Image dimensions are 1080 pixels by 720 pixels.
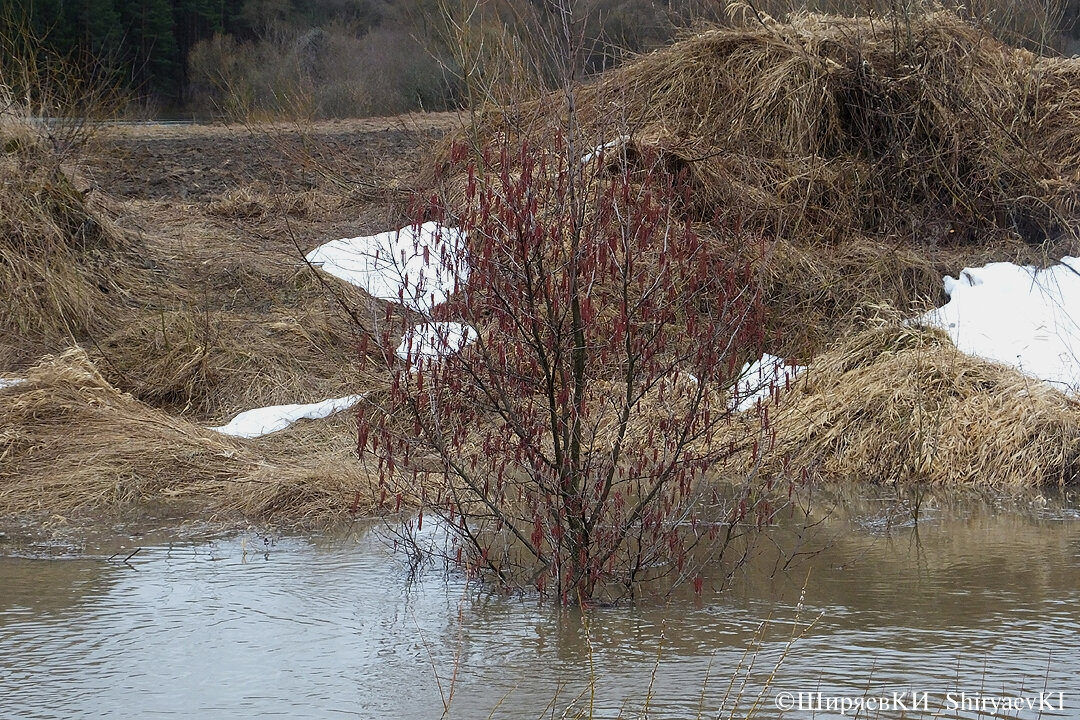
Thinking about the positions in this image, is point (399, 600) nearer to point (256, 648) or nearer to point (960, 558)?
point (256, 648)

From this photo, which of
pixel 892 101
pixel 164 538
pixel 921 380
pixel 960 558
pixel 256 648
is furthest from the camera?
pixel 892 101

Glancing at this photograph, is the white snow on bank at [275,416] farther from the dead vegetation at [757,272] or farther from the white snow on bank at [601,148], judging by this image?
the white snow on bank at [601,148]

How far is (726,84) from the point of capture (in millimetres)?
11359

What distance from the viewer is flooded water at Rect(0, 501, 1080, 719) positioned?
399 cm

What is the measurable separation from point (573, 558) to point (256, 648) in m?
1.29

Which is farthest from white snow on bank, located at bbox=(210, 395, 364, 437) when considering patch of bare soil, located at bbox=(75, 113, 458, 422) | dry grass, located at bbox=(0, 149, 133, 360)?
dry grass, located at bbox=(0, 149, 133, 360)

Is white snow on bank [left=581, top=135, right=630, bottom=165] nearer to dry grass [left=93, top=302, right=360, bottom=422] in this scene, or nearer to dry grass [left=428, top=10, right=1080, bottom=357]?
dry grass [left=93, top=302, right=360, bottom=422]

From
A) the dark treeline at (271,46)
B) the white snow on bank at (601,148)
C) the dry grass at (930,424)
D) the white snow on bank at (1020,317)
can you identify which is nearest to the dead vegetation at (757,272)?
the dry grass at (930,424)

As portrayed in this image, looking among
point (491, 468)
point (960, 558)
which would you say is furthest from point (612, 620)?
point (960, 558)

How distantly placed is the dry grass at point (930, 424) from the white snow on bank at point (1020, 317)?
363 millimetres

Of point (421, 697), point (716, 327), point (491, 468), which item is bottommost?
point (421, 697)

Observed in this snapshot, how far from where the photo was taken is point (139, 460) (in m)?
7.28

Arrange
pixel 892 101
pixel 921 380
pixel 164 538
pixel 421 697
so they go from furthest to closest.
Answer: pixel 892 101 < pixel 921 380 < pixel 164 538 < pixel 421 697

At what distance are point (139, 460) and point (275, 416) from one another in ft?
3.92
